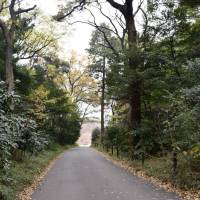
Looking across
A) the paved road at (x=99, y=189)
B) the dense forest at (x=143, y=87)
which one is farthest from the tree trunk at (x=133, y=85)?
the paved road at (x=99, y=189)

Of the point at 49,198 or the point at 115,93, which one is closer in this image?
the point at 49,198

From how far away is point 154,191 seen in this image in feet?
40.7

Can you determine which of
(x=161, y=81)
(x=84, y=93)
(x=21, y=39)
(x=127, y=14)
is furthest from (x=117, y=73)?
(x=84, y=93)

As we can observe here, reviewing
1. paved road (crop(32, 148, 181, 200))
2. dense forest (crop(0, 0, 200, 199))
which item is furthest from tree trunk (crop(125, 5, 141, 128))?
paved road (crop(32, 148, 181, 200))

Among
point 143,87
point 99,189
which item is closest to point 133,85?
point 143,87

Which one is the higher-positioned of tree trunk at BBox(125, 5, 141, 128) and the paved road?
tree trunk at BBox(125, 5, 141, 128)

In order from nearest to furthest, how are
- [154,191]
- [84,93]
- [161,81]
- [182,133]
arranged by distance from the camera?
[154,191]
[182,133]
[161,81]
[84,93]

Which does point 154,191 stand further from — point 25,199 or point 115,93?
point 115,93

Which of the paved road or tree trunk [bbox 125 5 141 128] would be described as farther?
tree trunk [bbox 125 5 141 128]

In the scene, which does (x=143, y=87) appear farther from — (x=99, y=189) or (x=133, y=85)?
(x=99, y=189)

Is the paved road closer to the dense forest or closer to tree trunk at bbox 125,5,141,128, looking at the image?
the dense forest

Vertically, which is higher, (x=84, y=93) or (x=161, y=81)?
(x=84, y=93)

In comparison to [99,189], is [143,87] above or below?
above

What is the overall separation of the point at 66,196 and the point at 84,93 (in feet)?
173
